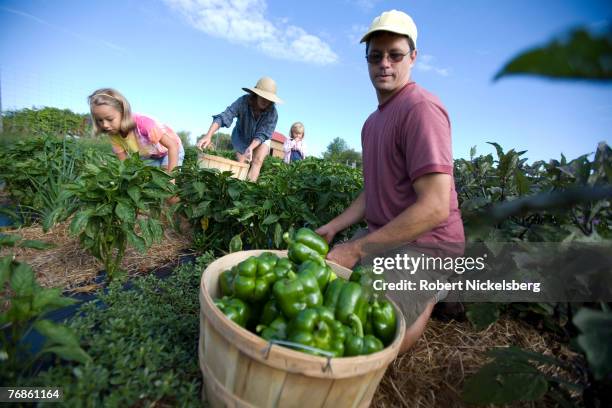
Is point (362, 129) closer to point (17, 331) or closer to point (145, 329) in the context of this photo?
point (145, 329)

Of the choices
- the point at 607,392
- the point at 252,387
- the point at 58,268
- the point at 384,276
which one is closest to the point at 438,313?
the point at 384,276

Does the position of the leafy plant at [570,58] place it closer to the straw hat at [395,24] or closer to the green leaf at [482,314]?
the green leaf at [482,314]

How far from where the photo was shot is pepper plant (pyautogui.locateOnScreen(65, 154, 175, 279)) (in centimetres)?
256

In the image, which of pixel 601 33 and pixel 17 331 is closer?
pixel 601 33

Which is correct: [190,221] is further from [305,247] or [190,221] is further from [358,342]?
[358,342]

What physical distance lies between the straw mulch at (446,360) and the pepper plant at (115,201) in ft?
6.48

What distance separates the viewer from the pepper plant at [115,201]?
8.41 ft

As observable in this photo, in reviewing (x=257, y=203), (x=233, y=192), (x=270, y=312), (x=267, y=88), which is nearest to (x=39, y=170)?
(x=233, y=192)

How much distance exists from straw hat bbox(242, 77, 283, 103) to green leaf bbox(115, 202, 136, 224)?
3.05m

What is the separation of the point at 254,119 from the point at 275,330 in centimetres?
451

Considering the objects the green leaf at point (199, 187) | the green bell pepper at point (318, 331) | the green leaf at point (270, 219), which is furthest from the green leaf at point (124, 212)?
the green bell pepper at point (318, 331)

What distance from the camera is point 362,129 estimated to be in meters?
3.01

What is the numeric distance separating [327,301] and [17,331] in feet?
4.75

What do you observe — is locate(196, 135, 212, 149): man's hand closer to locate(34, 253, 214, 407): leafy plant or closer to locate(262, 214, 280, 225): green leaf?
locate(262, 214, 280, 225): green leaf
